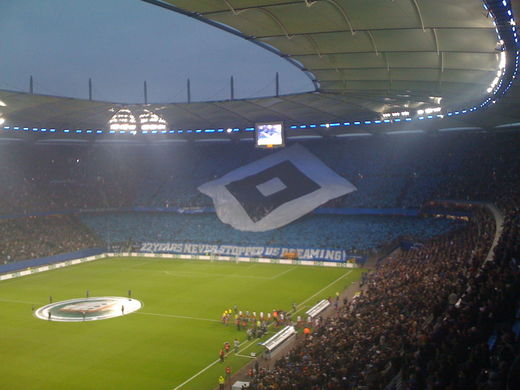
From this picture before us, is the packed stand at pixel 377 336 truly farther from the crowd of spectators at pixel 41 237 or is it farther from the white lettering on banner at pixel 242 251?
the crowd of spectators at pixel 41 237

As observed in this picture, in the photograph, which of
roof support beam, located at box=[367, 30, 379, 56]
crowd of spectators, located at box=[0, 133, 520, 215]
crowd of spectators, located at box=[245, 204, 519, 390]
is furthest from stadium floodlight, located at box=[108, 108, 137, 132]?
roof support beam, located at box=[367, 30, 379, 56]

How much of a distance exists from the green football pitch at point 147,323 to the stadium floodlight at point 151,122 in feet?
54.0

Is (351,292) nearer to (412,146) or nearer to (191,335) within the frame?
(191,335)

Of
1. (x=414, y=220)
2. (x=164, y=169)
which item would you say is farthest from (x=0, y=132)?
(x=414, y=220)

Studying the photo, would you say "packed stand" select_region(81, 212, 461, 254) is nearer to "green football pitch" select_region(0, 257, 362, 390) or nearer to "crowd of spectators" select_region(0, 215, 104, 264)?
"crowd of spectators" select_region(0, 215, 104, 264)

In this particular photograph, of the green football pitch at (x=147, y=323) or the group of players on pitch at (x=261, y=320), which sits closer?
the green football pitch at (x=147, y=323)

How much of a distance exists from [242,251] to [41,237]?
74.3 ft

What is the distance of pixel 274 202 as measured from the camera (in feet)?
214

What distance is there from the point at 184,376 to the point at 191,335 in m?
6.41

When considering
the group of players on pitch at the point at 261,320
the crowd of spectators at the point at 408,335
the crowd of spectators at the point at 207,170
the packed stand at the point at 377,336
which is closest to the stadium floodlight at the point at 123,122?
the crowd of spectators at the point at 207,170

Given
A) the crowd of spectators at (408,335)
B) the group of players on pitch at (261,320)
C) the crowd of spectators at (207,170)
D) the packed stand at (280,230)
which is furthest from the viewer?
the crowd of spectators at (207,170)

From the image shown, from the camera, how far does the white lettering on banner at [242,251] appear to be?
5475cm

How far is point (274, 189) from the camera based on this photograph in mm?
66750

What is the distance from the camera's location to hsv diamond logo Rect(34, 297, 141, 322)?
116 ft
